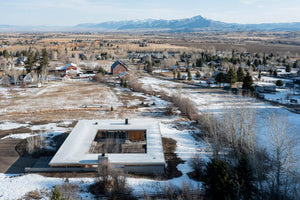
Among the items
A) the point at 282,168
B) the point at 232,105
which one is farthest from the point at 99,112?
the point at 282,168

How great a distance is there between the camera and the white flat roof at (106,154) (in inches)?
A: 679

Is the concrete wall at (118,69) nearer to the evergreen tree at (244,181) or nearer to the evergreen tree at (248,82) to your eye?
the evergreen tree at (248,82)

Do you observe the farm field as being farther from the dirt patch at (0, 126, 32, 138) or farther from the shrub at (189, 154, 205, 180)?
the shrub at (189, 154, 205, 180)

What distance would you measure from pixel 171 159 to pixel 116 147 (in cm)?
442

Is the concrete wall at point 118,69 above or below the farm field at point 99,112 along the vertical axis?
above

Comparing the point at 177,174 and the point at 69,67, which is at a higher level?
the point at 69,67

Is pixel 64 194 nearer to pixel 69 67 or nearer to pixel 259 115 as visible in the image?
pixel 259 115

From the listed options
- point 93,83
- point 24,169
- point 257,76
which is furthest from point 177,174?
point 257,76

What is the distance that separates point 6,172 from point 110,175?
24.7ft

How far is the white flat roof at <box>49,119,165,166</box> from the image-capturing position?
17250 mm

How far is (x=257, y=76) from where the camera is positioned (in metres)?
53.9

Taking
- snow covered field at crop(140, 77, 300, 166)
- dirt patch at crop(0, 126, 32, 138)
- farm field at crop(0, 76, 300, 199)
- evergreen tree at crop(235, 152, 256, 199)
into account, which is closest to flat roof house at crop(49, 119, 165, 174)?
farm field at crop(0, 76, 300, 199)

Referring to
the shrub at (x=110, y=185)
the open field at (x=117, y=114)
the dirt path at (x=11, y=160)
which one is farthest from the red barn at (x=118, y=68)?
the shrub at (x=110, y=185)

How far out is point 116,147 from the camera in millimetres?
20906
